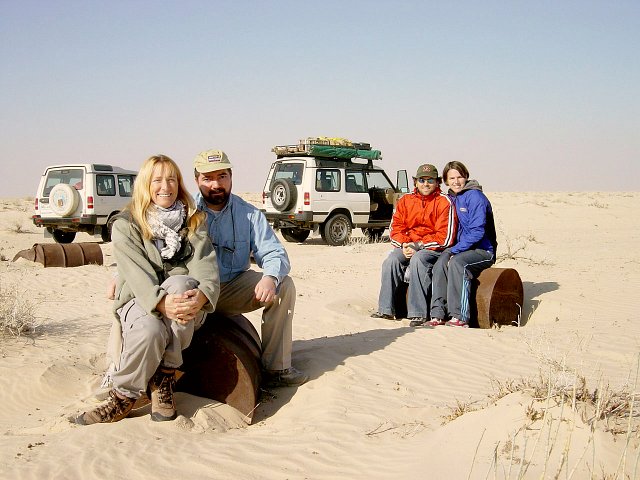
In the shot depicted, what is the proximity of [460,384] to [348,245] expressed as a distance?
10.8 m

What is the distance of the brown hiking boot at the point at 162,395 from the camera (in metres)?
4.19

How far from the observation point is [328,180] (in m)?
16.1

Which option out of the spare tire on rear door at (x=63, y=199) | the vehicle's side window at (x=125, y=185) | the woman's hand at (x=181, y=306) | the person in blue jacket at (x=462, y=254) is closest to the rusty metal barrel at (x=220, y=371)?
the woman's hand at (x=181, y=306)

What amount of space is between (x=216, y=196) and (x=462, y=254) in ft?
12.2

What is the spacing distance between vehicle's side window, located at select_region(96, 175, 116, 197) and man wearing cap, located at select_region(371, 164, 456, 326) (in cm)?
1069

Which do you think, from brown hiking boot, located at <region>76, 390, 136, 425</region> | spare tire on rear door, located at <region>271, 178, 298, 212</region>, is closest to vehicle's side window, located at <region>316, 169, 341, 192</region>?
spare tire on rear door, located at <region>271, 178, 298, 212</region>

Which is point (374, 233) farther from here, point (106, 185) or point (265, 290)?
point (265, 290)

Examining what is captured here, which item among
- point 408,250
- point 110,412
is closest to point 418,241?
point 408,250

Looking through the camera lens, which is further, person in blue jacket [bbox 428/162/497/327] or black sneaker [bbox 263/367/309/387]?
person in blue jacket [bbox 428/162/497/327]

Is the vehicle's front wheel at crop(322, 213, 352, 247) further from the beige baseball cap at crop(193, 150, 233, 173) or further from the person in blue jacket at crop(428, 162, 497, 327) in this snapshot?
the beige baseball cap at crop(193, 150, 233, 173)

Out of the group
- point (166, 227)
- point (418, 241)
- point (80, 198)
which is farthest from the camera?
point (80, 198)

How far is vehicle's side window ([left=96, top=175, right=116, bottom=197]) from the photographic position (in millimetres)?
16672

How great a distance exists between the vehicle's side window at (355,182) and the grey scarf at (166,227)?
12118 mm

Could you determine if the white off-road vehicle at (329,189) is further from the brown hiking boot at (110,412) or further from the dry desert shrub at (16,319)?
the brown hiking boot at (110,412)
